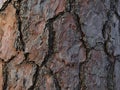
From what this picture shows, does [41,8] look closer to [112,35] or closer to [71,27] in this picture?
[71,27]

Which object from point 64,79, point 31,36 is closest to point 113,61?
point 64,79

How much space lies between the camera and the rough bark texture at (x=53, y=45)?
1.25 m

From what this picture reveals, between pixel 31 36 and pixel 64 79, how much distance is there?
0.65ft

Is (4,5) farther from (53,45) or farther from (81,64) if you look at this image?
(81,64)

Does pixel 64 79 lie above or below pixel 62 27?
below

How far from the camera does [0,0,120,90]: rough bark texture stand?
1251 millimetres

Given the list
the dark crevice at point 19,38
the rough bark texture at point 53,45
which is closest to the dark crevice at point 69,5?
the rough bark texture at point 53,45

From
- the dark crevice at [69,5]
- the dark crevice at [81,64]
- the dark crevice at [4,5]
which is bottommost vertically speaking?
the dark crevice at [81,64]

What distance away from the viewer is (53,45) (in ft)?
4.10

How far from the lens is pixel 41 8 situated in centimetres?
125

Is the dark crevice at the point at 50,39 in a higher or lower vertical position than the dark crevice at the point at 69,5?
lower

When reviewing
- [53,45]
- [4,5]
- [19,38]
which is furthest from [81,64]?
[4,5]

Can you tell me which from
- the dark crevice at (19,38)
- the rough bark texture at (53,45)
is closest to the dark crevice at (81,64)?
the rough bark texture at (53,45)

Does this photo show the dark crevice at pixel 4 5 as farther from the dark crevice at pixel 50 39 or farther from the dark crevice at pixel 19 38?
the dark crevice at pixel 50 39
